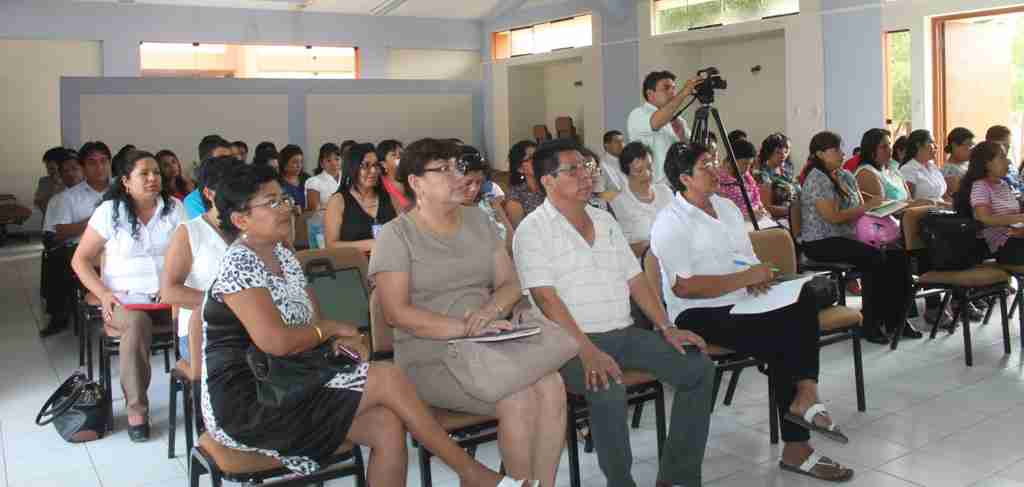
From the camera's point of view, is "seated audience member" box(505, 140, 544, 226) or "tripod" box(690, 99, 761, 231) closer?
"seated audience member" box(505, 140, 544, 226)

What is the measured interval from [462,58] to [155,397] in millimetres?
12802

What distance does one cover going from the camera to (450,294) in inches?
109

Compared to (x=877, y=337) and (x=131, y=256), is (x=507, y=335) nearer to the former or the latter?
(x=131, y=256)

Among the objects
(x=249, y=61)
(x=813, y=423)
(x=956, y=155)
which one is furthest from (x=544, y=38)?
(x=813, y=423)

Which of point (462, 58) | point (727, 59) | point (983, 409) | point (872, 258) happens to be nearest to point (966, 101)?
point (727, 59)

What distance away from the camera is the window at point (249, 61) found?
1452cm

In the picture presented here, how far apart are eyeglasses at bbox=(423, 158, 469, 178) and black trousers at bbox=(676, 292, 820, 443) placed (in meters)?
1.10

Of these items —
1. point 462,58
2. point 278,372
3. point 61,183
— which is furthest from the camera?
point 462,58

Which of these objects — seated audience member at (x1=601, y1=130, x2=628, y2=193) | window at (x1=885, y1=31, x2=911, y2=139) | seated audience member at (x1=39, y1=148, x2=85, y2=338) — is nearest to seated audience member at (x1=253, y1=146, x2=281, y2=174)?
seated audience member at (x1=39, y1=148, x2=85, y2=338)

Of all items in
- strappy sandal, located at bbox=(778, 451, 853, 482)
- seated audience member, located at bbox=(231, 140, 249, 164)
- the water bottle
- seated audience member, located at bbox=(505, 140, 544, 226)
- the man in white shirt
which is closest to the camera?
the man in white shirt

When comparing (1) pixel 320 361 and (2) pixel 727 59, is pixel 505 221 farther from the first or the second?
(2) pixel 727 59

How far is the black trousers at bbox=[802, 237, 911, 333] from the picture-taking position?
16.4 feet

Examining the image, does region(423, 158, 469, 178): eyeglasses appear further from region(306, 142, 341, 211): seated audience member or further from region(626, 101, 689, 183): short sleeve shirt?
region(306, 142, 341, 211): seated audience member

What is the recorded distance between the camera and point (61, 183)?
318 inches
